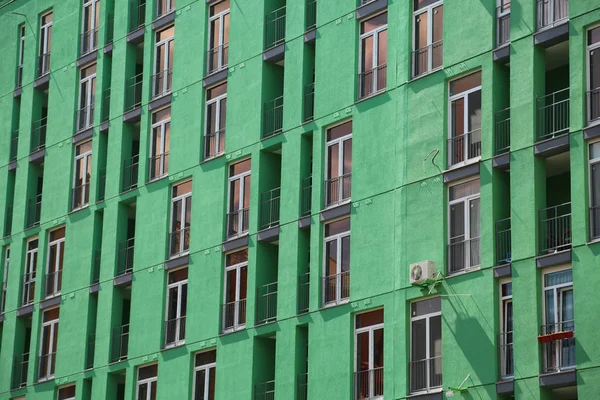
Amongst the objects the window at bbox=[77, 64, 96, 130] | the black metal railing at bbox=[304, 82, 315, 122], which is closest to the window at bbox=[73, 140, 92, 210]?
the window at bbox=[77, 64, 96, 130]

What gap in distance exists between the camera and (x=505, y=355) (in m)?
46.4

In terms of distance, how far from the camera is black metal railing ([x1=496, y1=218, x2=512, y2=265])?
1863 inches

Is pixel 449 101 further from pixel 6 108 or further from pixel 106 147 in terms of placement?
pixel 6 108

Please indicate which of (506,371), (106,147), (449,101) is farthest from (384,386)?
(106,147)

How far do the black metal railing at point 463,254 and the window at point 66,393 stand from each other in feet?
67.1

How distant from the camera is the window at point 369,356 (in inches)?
1986

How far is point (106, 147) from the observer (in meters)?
65.1

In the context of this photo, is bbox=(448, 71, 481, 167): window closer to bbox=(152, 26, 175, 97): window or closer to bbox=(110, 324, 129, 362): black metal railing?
bbox=(152, 26, 175, 97): window

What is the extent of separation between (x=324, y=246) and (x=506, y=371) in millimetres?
9775

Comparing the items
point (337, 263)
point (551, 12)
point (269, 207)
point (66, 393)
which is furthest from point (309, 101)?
point (66, 393)

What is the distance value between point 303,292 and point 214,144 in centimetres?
834

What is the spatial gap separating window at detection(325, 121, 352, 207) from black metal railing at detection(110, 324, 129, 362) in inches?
473

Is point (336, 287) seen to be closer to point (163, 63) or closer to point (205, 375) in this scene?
point (205, 375)

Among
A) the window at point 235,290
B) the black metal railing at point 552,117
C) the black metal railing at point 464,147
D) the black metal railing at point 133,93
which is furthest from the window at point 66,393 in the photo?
the black metal railing at point 552,117
